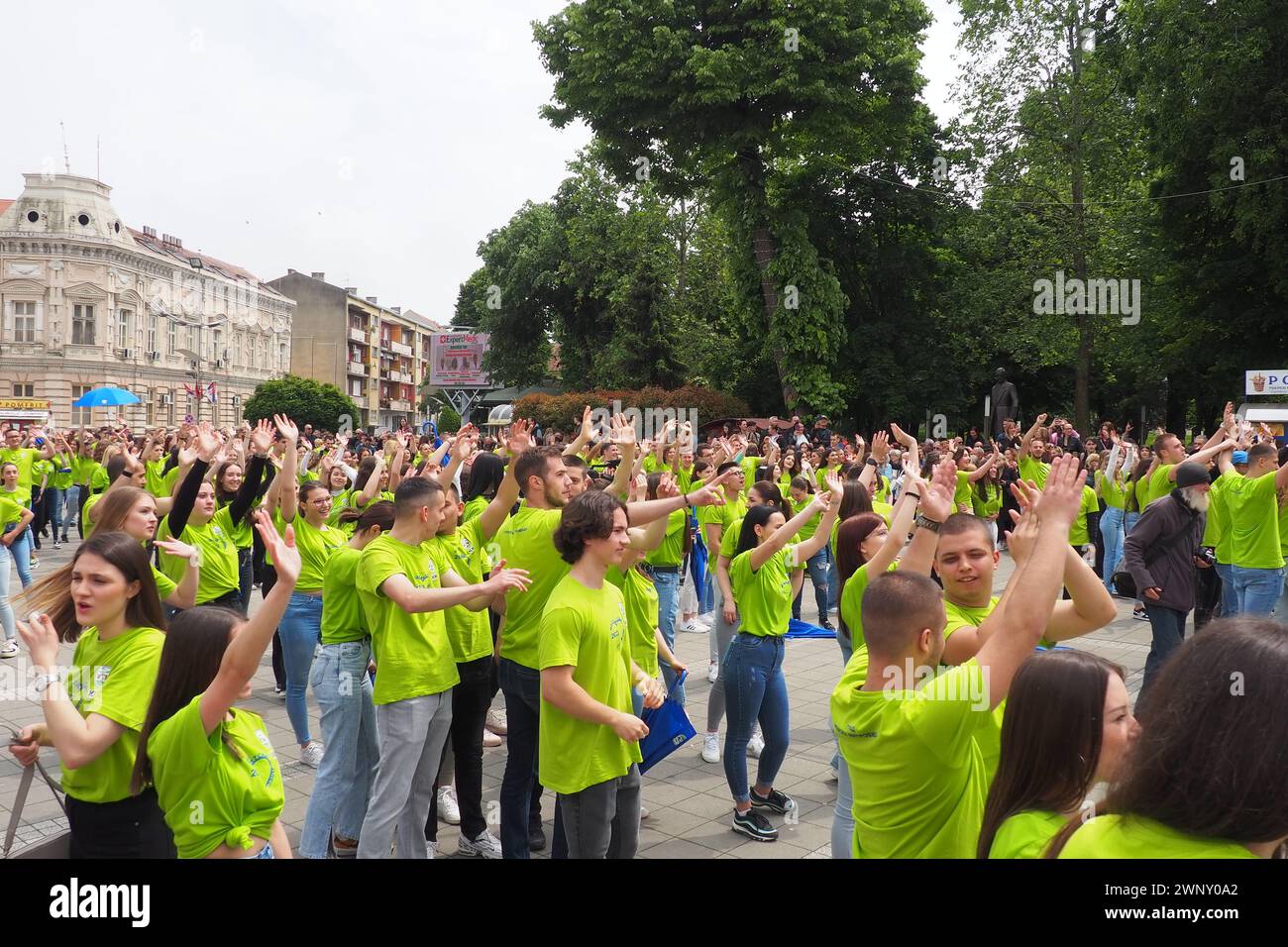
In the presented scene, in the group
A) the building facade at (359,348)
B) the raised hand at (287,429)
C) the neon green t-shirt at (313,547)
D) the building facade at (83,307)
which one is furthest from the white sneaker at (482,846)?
the building facade at (359,348)

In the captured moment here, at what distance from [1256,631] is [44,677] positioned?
2.88 m

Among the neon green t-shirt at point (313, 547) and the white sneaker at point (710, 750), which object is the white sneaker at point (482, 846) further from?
the neon green t-shirt at point (313, 547)

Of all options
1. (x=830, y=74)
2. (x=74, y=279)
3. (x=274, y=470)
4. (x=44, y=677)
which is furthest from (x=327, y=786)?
(x=74, y=279)

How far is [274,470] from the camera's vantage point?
752 centimetres

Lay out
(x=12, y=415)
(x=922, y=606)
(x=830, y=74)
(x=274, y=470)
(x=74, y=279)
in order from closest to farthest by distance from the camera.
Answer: (x=922, y=606) → (x=274, y=470) → (x=830, y=74) → (x=12, y=415) → (x=74, y=279)

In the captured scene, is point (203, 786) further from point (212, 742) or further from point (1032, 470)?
point (1032, 470)

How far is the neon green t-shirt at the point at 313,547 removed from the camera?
618cm

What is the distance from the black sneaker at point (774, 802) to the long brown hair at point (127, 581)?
130 inches

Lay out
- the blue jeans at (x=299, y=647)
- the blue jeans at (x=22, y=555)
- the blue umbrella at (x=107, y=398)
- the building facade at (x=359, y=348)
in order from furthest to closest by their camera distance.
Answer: the building facade at (x=359, y=348), the blue umbrella at (x=107, y=398), the blue jeans at (x=22, y=555), the blue jeans at (x=299, y=647)

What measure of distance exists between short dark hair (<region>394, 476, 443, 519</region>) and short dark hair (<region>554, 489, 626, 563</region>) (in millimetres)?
928

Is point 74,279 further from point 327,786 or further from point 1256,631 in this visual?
point 1256,631

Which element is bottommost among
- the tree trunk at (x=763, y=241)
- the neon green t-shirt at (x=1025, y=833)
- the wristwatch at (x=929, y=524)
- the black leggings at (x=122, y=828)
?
the black leggings at (x=122, y=828)

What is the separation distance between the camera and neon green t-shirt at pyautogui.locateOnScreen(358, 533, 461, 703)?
4340 millimetres

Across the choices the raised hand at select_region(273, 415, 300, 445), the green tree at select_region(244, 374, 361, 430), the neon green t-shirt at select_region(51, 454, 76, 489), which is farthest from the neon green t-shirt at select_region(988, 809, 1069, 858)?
the green tree at select_region(244, 374, 361, 430)
